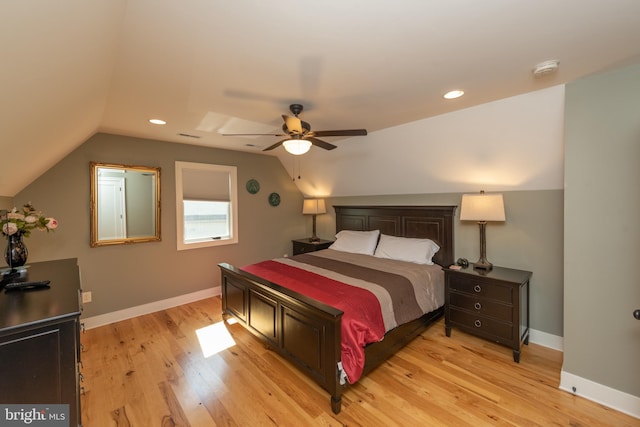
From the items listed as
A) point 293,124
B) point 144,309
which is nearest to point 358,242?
point 293,124

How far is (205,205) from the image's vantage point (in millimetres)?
4203

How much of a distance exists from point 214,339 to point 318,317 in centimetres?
156

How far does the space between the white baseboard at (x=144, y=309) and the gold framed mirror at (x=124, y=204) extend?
0.89 metres

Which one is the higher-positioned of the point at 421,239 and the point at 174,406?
the point at 421,239

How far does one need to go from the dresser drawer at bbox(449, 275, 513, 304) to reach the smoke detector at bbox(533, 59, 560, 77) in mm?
1797

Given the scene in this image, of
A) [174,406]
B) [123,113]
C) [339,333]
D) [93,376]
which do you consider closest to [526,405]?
[339,333]

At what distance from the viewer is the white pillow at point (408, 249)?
334 cm

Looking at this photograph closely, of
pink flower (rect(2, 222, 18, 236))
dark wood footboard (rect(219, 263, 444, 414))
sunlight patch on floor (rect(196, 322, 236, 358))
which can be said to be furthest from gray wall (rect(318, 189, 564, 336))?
pink flower (rect(2, 222, 18, 236))

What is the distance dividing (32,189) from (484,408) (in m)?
4.67

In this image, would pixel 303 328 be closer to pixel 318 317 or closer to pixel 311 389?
pixel 318 317

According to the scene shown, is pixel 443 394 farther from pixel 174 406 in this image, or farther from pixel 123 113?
pixel 123 113

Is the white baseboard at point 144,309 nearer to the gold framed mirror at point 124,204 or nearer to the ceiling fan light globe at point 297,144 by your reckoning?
the gold framed mirror at point 124,204

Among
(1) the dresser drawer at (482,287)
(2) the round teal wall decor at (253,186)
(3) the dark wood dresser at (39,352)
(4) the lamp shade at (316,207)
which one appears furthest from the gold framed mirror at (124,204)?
(1) the dresser drawer at (482,287)

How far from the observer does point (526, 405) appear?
1.94 metres
